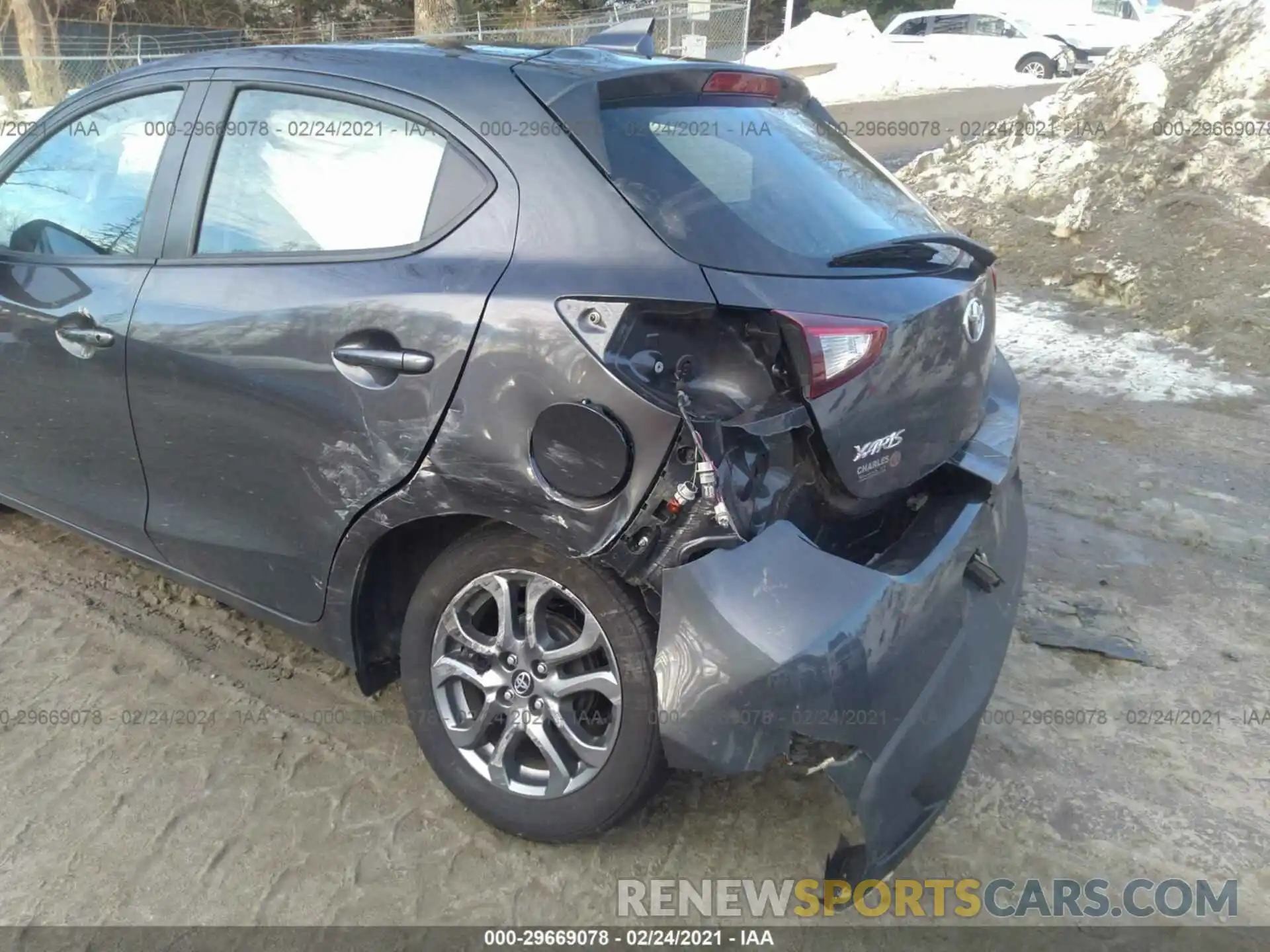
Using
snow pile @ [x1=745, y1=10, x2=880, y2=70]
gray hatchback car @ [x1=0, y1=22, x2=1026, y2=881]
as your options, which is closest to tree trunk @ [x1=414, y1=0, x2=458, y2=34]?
gray hatchback car @ [x1=0, y1=22, x2=1026, y2=881]

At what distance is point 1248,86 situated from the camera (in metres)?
7.89

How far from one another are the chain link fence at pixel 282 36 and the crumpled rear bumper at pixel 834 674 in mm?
13752

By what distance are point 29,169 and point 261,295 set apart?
1.48 m

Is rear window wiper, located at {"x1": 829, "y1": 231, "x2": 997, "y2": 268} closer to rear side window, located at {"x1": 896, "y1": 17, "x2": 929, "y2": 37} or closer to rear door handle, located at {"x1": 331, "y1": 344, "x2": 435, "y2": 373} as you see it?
rear door handle, located at {"x1": 331, "y1": 344, "x2": 435, "y2": 373}

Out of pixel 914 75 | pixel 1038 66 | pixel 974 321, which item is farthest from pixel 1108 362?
pixel 1038 66

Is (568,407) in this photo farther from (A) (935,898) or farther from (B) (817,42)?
(B) (817,42)

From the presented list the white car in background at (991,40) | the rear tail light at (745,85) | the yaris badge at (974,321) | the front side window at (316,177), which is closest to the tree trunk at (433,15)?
the front side window at (316,177)

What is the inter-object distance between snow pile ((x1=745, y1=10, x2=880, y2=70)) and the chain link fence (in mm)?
3358

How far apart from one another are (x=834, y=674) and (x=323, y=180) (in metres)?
1.88

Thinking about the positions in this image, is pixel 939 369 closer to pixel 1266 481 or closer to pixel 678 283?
pixel 678 283

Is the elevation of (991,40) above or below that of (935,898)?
above

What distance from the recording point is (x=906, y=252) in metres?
2.54

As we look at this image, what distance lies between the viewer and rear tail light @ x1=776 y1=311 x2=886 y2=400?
7.07 ft

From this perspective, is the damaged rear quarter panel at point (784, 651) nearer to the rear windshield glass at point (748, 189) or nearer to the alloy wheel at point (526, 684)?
the alloy wheel at point (526, 684)
